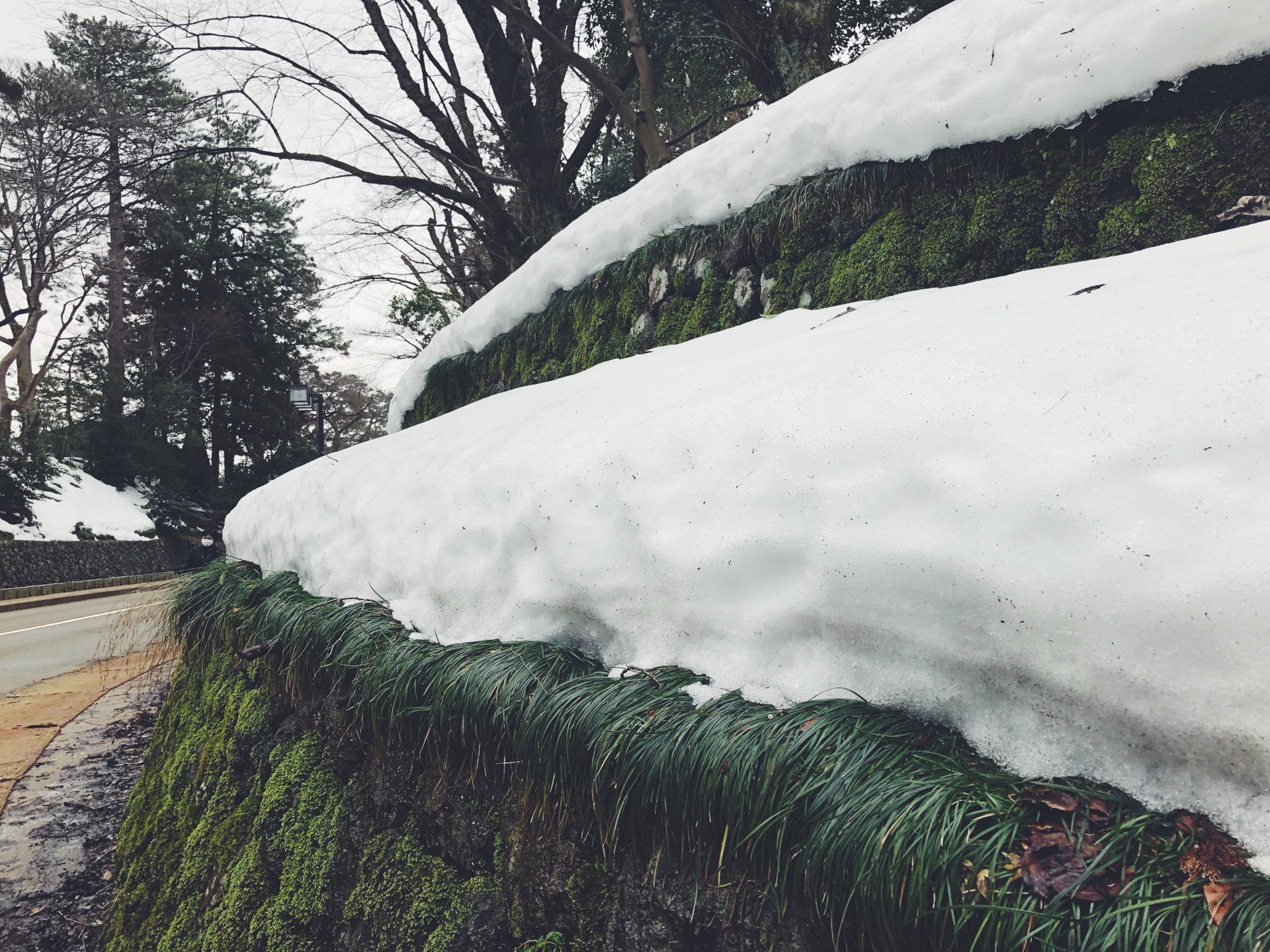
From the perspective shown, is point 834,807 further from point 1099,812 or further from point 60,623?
point 60,623

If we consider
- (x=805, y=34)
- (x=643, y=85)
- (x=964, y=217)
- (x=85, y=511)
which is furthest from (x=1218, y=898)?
(x=85, y=511)

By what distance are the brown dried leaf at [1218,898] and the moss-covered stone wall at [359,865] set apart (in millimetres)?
481

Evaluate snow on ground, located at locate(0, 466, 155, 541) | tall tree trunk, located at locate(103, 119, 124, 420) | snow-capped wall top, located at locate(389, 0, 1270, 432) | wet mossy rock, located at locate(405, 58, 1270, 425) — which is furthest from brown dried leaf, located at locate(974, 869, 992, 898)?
tall tree trunk, located at locate(103, 119, 124, 420)

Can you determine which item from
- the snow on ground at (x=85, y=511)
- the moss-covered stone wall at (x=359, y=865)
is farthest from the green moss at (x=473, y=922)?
the snow on ground at (x=85, y=511)

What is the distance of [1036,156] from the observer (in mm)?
2256

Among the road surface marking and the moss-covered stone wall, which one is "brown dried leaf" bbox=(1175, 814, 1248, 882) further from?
the road surface marking

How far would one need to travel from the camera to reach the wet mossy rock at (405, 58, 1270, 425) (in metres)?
1.90

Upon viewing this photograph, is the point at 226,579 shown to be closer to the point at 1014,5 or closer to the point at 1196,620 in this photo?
the point at 1196,620

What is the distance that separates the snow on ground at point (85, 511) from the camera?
52.1 feet

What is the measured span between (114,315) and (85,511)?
683cm

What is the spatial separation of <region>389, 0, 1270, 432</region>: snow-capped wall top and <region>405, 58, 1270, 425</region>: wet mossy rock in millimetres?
62

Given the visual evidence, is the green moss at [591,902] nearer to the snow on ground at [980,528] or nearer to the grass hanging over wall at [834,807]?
the grass hanging over wall at [834,807]

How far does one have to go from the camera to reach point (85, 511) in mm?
17641

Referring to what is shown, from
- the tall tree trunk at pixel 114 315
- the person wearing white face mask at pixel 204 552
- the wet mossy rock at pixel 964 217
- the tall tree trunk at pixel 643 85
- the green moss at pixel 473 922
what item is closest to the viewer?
the green moss at pixel 473 922
